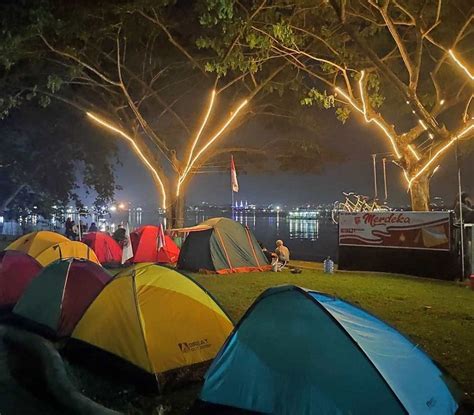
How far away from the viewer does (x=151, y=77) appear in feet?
71.3

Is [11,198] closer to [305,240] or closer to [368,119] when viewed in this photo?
[305,240]

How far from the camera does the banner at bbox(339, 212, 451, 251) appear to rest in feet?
45.0

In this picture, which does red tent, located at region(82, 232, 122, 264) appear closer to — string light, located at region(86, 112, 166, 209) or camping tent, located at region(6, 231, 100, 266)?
camping tent, located at region(6, 231, 100, 266)

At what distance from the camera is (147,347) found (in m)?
5.97

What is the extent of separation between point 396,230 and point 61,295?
9.81 m

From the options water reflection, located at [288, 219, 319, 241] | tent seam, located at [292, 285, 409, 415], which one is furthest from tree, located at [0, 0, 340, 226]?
water reflection, located at [288, 219, 319, 241]

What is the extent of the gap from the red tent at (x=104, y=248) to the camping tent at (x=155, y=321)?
39.5 ft

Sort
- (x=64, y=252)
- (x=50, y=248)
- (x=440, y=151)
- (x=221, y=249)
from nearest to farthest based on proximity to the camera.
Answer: (x=50, y=248)
(x=64, y=252)
(x=221, y=249)
(x=440, y=151)

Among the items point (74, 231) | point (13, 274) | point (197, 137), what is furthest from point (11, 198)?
point (13, 274)

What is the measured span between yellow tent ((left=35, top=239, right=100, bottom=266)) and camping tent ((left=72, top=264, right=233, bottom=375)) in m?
5.69

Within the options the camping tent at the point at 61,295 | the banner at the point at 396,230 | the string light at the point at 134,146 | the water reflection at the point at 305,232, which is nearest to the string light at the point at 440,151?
the banner at the point at 396,230

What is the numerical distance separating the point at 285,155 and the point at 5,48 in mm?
13908

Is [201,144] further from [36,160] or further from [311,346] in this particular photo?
[311,346]

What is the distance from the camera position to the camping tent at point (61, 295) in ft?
25.3
